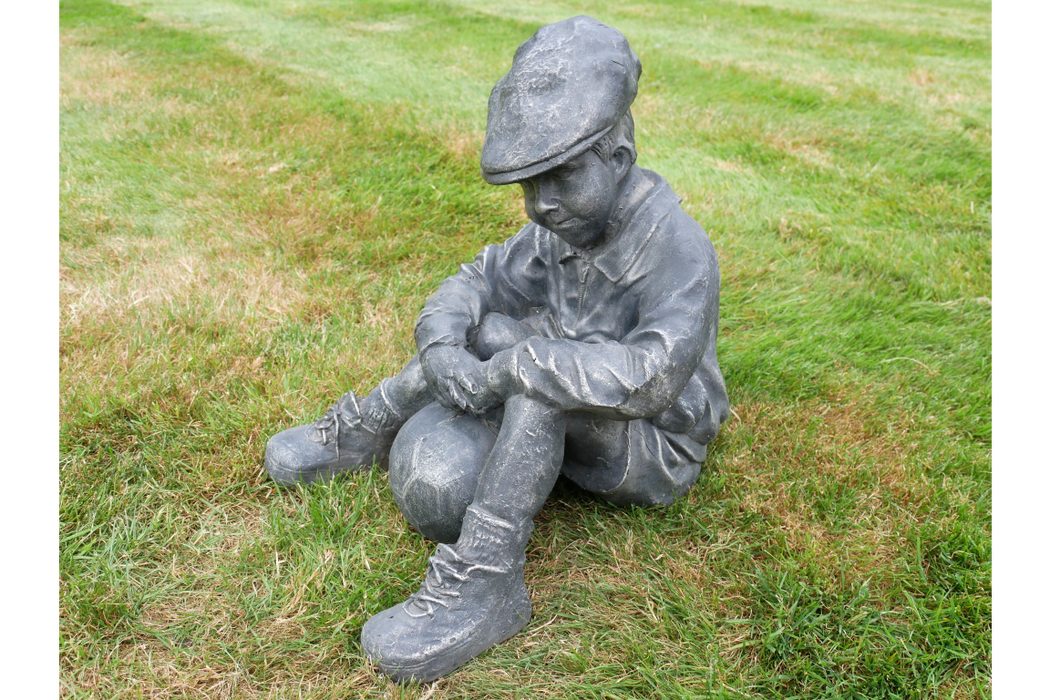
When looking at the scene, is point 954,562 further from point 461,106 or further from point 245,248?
point 461,106

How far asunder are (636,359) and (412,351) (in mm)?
1843

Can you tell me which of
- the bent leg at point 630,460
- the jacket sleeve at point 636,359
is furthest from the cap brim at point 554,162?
the bent leg at point 630,460

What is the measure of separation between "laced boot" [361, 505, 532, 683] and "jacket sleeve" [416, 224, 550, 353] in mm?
623

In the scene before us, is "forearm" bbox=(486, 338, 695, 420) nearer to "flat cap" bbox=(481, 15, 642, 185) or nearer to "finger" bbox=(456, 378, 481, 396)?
"finger" bbox=(456, 378, 481, 396)

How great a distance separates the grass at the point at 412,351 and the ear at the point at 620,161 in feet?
3.94

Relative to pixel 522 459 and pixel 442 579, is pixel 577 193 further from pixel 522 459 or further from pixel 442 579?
pixel 442 579

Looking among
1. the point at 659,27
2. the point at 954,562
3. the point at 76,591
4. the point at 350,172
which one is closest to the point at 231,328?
the point at 76,591

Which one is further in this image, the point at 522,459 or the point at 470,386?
the point at 470,386

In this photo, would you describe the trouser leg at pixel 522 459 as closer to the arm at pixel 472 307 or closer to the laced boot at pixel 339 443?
the arm at pixel 472 307

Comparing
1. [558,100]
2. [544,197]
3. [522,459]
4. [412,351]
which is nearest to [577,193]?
[544,197]

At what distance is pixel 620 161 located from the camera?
7.61 ft

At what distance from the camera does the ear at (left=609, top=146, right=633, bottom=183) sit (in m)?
2.29

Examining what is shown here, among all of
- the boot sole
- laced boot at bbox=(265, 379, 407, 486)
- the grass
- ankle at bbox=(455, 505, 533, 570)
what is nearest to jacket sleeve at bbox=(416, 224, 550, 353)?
laced boot at bbox=(265, 379, 407, 486)

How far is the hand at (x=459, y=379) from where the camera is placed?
7.96ft
